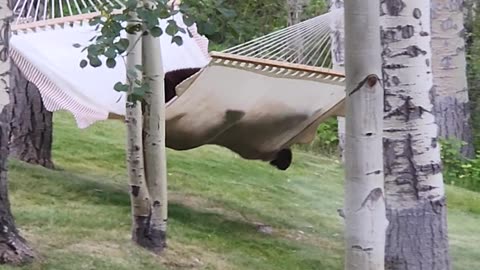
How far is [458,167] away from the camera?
8008 mm

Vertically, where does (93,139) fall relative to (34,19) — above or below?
below

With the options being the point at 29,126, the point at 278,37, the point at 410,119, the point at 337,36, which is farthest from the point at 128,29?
the point at 337,36

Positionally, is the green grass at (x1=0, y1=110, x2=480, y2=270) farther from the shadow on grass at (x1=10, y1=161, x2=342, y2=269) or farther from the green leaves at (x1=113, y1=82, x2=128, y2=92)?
the green leaves at (x1=113, y1=82, x2=128, y2=92)

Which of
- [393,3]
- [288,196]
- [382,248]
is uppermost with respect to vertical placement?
[393,3]

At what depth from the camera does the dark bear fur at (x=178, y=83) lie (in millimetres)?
5224

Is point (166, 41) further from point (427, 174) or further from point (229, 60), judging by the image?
point (427, 174)

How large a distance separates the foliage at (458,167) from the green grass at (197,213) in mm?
608

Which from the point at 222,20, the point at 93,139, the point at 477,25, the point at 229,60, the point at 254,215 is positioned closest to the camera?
the point at 222,20

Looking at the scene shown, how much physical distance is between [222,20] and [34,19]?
2.73 metres

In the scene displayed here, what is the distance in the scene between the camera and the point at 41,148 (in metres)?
5.49

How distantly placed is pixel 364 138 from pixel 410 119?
116 cm

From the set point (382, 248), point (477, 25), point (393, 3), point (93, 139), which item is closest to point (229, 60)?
point (393, 3)

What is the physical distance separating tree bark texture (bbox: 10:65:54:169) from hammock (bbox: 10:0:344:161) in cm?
65

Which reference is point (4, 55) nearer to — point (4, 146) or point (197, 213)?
point (4, 146)
